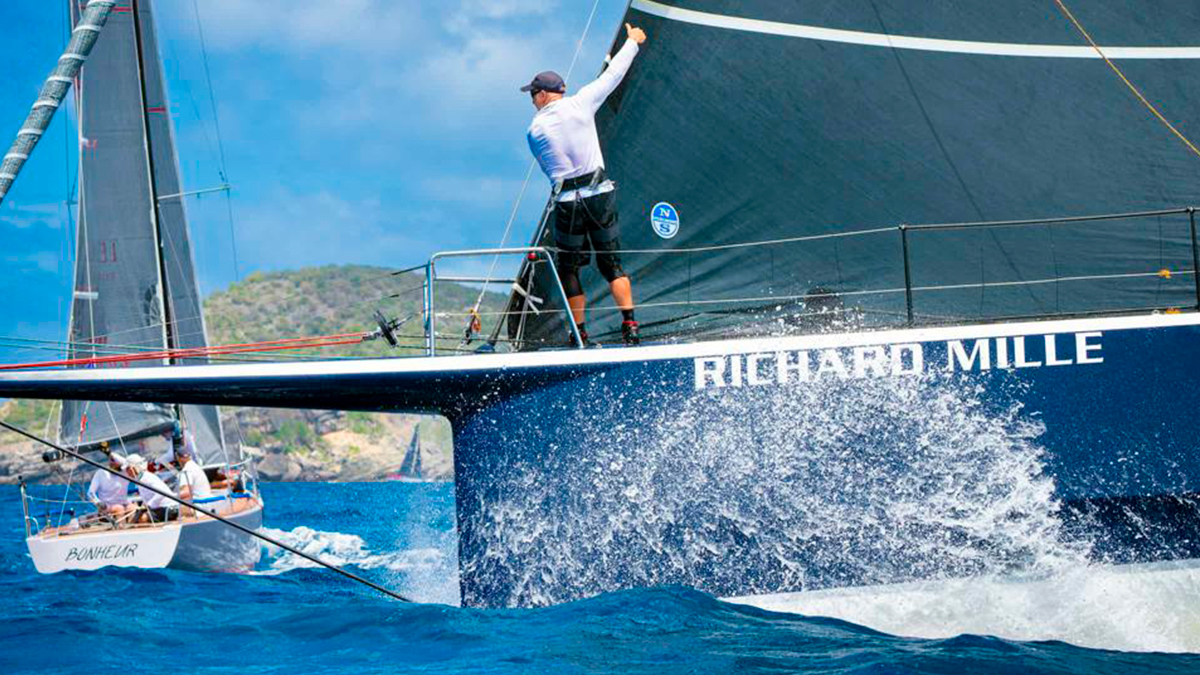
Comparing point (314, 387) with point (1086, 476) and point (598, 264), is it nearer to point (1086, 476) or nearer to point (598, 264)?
point (598, 264)

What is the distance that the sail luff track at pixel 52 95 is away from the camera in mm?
4512

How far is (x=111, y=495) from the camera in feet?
47.1

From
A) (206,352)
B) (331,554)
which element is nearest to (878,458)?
(206,352)

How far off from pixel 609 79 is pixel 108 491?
432 inches

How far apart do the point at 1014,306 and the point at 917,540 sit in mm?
1653

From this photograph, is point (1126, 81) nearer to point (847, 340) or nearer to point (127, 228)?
point (847, 340)

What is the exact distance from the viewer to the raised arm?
19.0 feet

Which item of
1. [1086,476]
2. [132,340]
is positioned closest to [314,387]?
[1086,476]

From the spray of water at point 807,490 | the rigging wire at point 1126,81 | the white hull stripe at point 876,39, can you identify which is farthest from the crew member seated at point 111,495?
the rigging wire at point 1126,81

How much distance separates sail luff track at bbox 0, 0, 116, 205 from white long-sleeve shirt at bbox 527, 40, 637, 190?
205cm

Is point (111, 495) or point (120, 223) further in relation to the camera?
point (120, 223)

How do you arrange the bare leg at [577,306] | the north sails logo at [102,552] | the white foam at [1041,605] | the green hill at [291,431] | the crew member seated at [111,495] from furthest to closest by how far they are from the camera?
the green hill at [291,431]
the crew member seated at [111,495]
the north sails logo at [102,552]
the bare leg at [577,306]
the white foam at [1041,605]

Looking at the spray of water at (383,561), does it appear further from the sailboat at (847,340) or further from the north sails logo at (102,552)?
the north sails logo at (102,552)

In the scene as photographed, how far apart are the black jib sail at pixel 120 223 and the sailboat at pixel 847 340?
42.6ft
